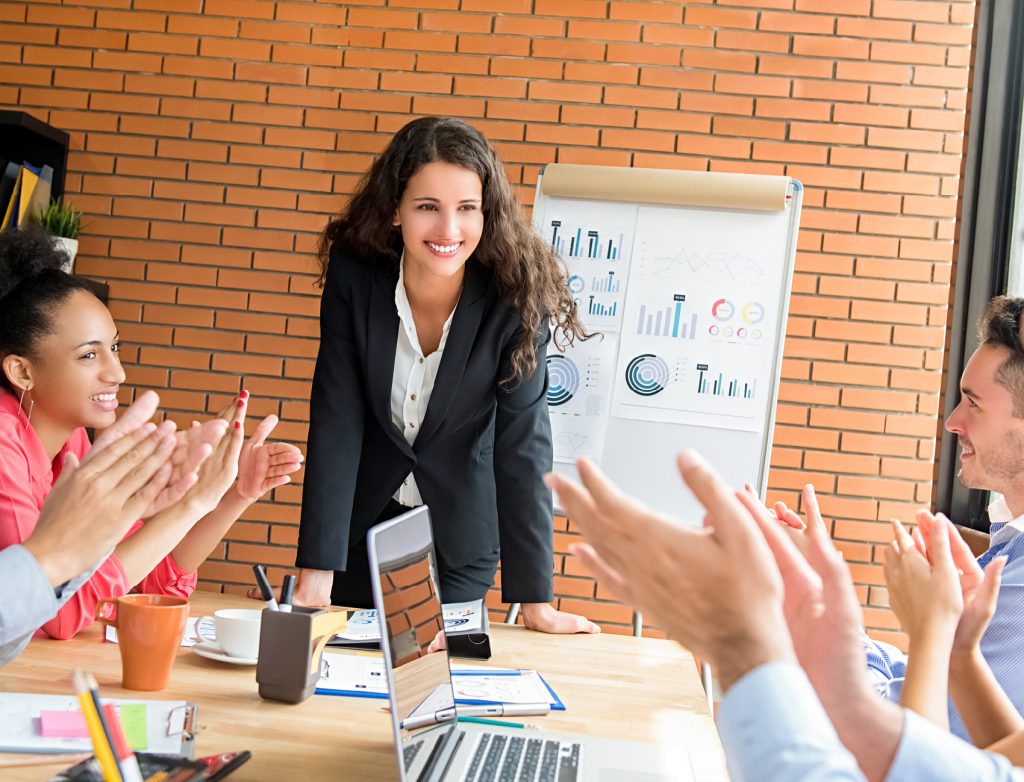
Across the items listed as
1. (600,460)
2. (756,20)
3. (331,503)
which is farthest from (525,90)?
(331,503)

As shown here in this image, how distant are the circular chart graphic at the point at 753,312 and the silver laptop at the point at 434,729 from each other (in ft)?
6.33

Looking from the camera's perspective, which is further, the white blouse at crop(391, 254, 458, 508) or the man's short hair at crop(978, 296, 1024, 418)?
the white blouse at crop(391, 254, 458, 508)

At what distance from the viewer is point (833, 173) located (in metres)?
3.27

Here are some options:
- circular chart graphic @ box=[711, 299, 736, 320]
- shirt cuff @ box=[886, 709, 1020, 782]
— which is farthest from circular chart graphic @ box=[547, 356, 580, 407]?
shirt cuff @ box=[886, 709, 1020, 782]

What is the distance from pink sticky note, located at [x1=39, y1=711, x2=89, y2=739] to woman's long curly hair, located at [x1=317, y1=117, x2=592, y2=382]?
121 centimetres

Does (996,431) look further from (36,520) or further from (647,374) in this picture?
(36,520)

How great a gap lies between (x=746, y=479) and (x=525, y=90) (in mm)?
1586

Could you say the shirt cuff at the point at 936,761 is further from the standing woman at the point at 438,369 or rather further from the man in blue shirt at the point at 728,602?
the standing woman at the point at 438,369

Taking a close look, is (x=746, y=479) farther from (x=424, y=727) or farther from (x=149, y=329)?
(x=149, y=329)

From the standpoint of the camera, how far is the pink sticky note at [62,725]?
0.96 metres

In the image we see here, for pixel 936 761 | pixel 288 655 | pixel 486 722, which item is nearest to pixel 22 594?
pixel 288 655

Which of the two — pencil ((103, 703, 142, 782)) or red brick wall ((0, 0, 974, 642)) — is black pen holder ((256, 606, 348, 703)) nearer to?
pencil ((103, 703, 142, 782))

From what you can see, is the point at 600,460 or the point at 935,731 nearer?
the point at 935,731

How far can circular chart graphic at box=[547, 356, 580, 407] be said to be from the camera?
114 inches
